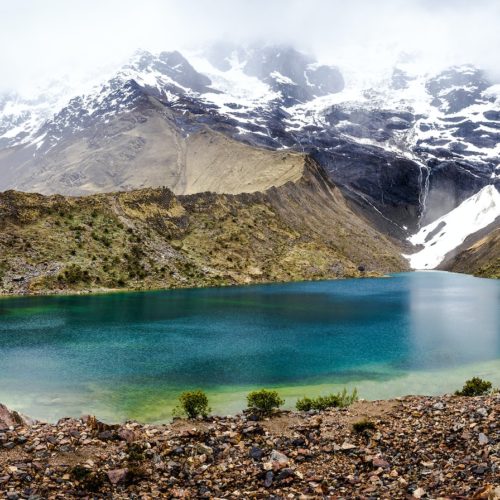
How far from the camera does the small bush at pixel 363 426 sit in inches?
757

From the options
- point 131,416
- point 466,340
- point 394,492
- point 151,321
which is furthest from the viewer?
point 151,321

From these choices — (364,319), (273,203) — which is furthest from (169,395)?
(273,203)

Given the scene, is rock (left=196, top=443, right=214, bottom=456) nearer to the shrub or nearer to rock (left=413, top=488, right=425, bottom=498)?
rock (left=413, top=488, right=425, bottom=498)

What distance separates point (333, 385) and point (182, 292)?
71760 mm

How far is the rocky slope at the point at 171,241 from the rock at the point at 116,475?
276ft

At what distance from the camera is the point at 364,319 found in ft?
212

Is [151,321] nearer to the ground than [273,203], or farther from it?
nearer to the ground

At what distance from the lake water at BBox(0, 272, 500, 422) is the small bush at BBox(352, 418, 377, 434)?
10.0 metres

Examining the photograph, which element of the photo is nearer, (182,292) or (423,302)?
(423,302)

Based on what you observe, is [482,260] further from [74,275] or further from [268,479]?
[268,479]

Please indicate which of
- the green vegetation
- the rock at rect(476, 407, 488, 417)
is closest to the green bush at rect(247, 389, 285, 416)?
the rock at rect(476, 407, 488, 417)

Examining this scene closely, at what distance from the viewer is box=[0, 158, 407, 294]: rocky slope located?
329 feet

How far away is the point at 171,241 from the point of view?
412ft

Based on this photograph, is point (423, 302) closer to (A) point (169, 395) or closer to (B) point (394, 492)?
(A) point (169, 395)
